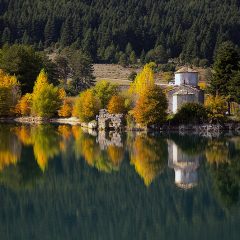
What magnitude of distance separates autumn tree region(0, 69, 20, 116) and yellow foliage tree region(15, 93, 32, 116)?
592 millimetres

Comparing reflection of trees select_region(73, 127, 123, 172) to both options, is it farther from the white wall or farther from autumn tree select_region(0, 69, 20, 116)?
autumn tree select_region(0, 69, 20, 116)

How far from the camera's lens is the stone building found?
170ft

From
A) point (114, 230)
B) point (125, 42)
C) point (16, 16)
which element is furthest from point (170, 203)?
point (16, 16)

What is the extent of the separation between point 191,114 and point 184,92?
5.66 m

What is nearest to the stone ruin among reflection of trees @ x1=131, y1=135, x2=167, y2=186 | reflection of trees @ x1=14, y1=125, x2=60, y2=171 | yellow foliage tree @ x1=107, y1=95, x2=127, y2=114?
yellow foliage tree @ x1=107, y1=95, x2=127, y2=114

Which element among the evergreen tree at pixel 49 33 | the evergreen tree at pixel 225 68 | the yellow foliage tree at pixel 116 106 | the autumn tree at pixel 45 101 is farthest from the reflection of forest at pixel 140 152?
the evergreen tree at pixel 49 33

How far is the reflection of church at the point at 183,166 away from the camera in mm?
23562

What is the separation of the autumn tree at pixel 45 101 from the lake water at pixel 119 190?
22063 millimetres

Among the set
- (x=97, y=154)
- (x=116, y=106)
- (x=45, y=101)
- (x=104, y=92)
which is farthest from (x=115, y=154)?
(x=45, y=101)

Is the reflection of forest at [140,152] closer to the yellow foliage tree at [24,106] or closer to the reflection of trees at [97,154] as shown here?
the reflection of trees at [97,154]

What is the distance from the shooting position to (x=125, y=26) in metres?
131

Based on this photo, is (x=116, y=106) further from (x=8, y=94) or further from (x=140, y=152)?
(x=140, y=152)

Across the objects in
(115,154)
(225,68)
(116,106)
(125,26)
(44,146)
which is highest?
(125,26)

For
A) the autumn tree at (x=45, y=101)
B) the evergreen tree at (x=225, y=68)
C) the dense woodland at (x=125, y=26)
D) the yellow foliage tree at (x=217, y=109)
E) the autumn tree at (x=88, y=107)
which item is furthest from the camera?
the dense woodland at (x=125, y=26)
